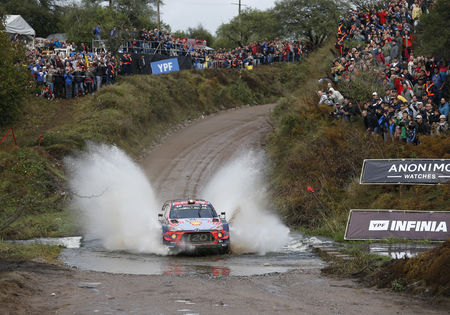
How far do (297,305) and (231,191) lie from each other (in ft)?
67.3

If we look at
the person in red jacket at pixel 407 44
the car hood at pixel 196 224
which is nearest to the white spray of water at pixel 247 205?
the car hood at pixel 196 224

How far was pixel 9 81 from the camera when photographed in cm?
3142

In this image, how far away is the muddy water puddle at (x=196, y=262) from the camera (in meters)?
15.9

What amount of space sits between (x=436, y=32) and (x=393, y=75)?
2296 millimetres

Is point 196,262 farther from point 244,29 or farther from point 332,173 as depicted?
point 244,29

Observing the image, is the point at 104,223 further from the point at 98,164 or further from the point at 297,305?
the point at 297,305

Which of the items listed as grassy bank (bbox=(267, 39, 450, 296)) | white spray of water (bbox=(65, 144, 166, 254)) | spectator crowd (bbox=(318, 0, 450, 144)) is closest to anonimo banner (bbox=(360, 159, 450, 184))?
grassy bank (bbox=(267, 39, 450, 296))

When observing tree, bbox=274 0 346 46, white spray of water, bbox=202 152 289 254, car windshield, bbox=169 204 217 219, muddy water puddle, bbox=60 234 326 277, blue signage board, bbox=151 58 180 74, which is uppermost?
tree, bbox=274 0 346 46

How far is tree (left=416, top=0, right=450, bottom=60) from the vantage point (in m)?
24.0

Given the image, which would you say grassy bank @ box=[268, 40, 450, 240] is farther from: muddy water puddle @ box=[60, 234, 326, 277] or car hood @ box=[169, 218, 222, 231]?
car hood @ box=[169, 218, 222, 231]

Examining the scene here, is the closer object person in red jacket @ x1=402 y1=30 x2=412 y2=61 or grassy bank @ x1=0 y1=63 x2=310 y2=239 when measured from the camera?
grassy bank @ x1=0 y1=63 x2=310 y2=239

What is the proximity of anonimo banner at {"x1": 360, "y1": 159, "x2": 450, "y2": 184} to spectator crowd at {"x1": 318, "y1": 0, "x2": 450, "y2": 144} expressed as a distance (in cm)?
211

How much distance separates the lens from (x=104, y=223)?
81.1 ft

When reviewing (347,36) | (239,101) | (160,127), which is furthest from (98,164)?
(239,101)
